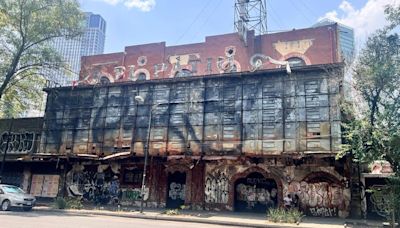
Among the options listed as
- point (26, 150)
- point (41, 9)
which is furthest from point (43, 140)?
point (41, 9)

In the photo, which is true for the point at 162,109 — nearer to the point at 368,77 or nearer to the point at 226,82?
the point at 226,82

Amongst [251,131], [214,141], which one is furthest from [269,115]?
[214,141]

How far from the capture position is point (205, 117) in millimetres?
24953

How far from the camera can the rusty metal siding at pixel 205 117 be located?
22.2m

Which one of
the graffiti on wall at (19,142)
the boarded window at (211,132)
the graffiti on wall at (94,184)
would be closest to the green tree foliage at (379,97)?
the boarded window at (211,132)

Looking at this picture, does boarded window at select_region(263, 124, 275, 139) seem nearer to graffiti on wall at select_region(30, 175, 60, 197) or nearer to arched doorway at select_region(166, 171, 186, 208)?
arched doorway at select_region(166, 171, 186, 208)

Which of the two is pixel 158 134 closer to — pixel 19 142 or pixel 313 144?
pixel 313 144

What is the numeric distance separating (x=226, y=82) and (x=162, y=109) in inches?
209

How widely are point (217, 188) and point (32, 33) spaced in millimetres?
18197

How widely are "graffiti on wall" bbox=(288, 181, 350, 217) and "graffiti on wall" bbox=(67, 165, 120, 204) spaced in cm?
1326

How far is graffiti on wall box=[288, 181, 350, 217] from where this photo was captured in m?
20.8

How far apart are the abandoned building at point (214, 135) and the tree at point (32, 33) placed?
130 inches

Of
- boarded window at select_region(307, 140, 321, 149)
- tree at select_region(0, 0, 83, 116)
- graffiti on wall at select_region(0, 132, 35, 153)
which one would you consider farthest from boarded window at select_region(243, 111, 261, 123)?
graffiti on wall at select_region(0, 132, 35, 153)

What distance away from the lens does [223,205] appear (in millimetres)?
23281
